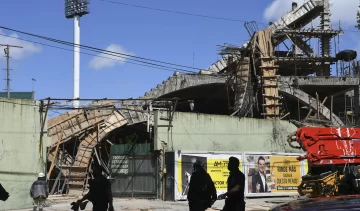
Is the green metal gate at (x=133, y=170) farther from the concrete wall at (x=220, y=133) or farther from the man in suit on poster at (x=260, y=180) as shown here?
the man in suit on poster at (x=260, y=180)

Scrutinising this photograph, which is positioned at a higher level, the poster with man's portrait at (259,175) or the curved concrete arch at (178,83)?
the curved concrete arch at (178,83)

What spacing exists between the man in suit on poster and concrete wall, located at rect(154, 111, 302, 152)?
1360mm

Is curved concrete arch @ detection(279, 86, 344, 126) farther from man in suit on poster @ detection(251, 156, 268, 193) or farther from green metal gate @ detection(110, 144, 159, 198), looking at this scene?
green metal gate @ detection(110, 144, 159, 198)

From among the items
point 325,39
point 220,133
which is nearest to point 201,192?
point 220,133

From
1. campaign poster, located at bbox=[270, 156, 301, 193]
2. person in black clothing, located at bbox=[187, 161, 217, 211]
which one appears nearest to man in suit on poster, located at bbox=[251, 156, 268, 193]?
campaign poster, located at bbox=[270, 156, 301, 193]

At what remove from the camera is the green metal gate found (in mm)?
21969

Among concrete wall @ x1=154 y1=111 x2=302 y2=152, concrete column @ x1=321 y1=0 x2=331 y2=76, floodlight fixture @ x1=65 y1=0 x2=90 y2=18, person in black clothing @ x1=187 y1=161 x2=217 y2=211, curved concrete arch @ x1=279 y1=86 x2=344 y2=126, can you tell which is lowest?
person in black clothing @ x1=187 y1=161 x2=217 y2=211

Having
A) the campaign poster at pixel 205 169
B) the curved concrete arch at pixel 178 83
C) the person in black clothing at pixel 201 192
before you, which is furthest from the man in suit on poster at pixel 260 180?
the person in black clothing at pixel 201 192

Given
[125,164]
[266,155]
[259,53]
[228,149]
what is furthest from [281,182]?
[259,53]

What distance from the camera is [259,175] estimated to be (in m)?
23.6

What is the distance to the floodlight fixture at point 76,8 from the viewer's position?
246 ft

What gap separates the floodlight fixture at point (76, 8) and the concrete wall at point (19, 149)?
192ft

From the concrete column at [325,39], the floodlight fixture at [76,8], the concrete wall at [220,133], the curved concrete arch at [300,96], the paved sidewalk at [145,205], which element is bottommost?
the paved sidewalk at [145,205]

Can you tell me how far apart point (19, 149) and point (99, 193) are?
10523mm
